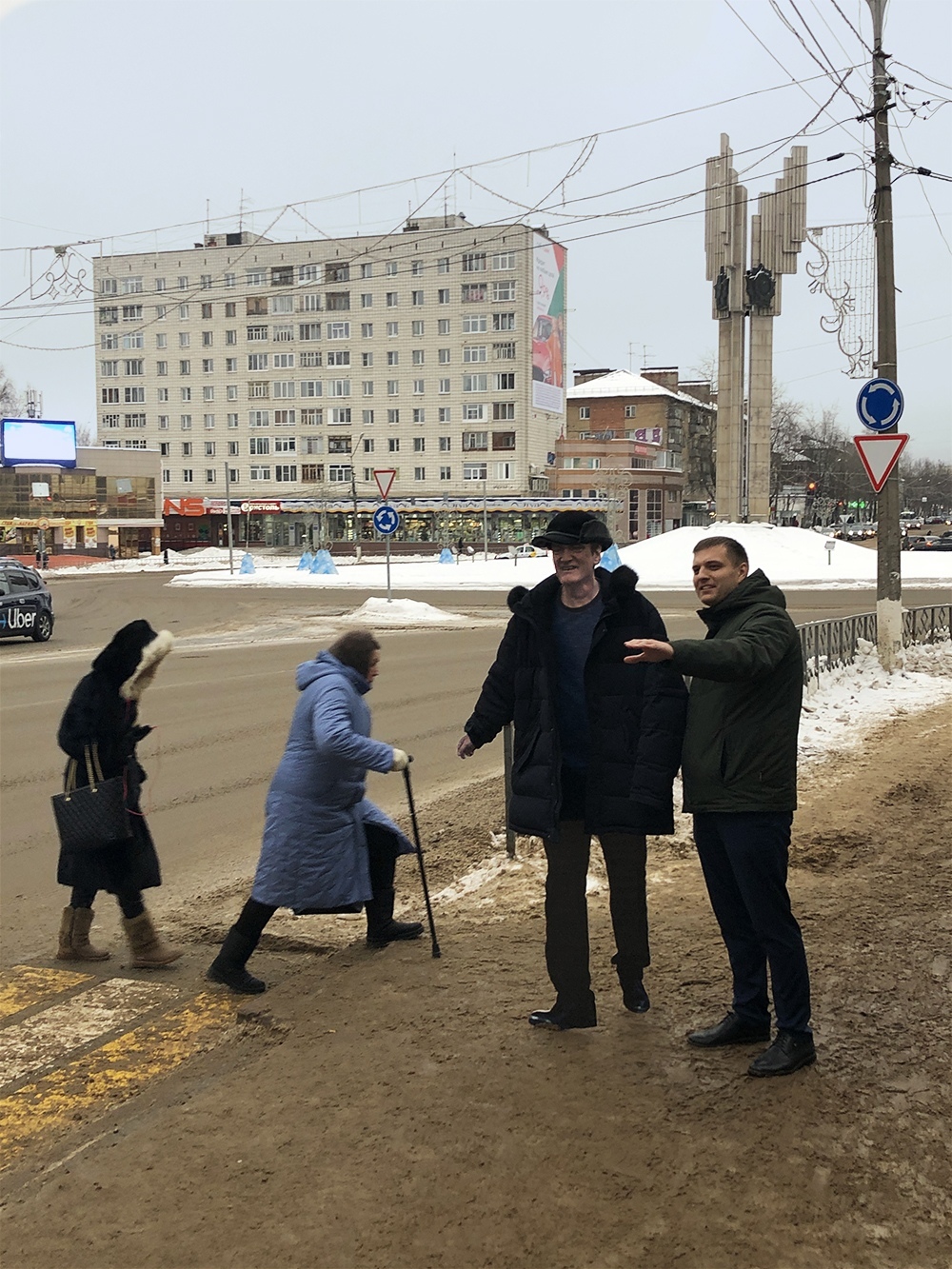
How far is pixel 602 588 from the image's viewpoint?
4.29 m

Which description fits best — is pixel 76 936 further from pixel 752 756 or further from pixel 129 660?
pixel 752 756

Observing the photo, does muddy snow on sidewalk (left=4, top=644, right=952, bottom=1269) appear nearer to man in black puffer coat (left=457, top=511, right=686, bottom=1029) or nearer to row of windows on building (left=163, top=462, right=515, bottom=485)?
man in black puffer coat (left=457, top=511, right=686, bottom=1029)

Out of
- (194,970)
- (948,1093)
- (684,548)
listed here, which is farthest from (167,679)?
(684,548)

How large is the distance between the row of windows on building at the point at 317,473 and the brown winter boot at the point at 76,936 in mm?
85365

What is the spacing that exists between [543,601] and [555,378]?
91177 millimetres

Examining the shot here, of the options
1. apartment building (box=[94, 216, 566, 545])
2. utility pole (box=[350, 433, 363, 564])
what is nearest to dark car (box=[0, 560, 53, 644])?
utility pole (box=[350, 433, 363, 564])

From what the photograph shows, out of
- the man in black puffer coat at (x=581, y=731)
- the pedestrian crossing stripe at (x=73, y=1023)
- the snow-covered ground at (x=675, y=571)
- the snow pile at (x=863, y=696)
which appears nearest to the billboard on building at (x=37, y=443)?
the snow-covered ground at (x=675, y=571)

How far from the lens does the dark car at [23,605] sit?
2309 centimetres

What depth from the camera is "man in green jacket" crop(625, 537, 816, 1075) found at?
389 centimetres

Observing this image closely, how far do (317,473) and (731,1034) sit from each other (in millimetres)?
93025

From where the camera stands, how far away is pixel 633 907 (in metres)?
4.53

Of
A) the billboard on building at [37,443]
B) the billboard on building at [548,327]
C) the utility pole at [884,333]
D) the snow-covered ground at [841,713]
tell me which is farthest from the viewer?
the billboard on building at [548,327]

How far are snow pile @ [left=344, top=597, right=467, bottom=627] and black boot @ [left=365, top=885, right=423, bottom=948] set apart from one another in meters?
19.5

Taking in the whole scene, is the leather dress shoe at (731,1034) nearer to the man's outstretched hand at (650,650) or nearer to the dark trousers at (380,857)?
the man's outstretched hand at (650,650)
